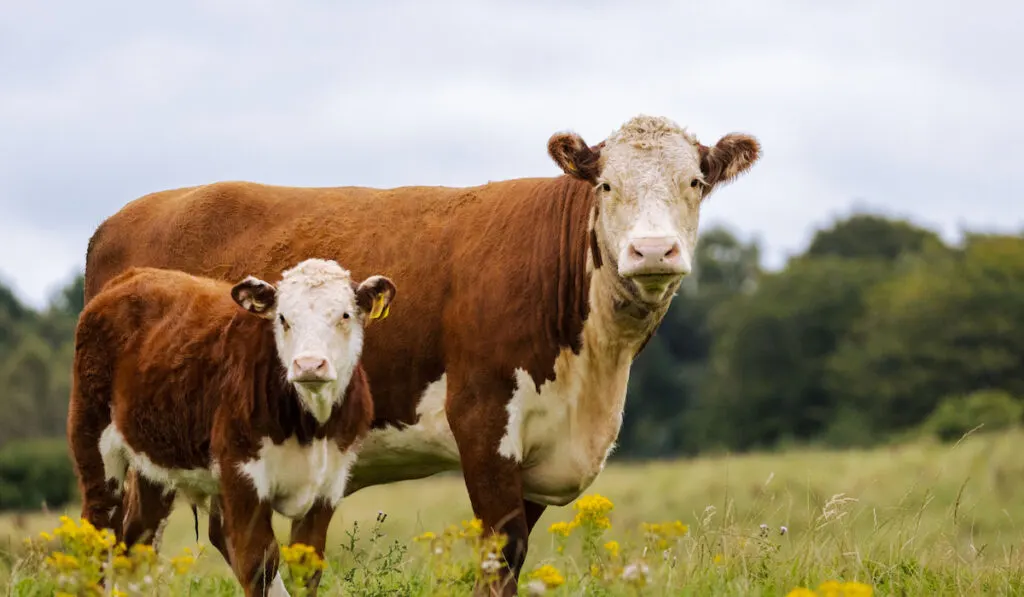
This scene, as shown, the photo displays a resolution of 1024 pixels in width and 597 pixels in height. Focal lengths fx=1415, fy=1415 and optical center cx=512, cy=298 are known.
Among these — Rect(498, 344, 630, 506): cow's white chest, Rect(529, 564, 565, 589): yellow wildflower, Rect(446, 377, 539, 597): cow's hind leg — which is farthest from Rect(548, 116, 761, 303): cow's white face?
Rect(529, 564, 565, 589): yellow wildflower

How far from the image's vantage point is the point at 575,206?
8805mm

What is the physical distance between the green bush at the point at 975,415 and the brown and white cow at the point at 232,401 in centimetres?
4313

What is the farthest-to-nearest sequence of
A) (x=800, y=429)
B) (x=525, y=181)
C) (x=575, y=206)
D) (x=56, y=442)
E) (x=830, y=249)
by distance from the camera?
1. (x=830, y=249)
2. (x=800, y=429)
3. (x=56, y=442)
4. (x=525, y=181)
5. (x=575, y=206)

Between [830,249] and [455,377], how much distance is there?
85.3 meters

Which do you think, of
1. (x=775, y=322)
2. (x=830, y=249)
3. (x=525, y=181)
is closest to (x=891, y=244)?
(x=830, y=249)

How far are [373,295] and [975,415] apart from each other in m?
49.7

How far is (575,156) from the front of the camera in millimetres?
8438

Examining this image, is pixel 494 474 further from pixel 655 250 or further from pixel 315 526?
pixel 655 250

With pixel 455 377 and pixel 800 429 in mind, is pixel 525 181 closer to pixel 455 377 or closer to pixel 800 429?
pixel 455 377

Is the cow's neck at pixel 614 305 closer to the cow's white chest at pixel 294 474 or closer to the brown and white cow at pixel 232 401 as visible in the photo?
the brown and white cow at pixel 232 401

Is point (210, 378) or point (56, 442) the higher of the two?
point (210, 378)

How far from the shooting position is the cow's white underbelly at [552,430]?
27.7 ft

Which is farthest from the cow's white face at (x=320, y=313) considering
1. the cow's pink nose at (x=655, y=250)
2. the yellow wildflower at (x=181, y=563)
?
the yellow wildflower at (x=181, y=563)

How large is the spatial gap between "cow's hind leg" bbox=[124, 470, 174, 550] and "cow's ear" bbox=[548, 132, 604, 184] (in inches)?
119
